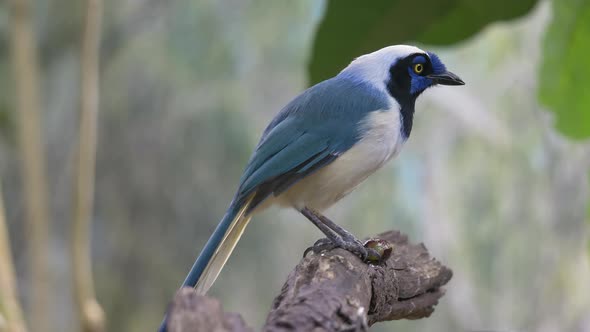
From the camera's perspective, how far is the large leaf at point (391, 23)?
212 centimetres

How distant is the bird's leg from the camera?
6.12ft

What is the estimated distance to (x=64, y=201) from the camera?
5.20 meters

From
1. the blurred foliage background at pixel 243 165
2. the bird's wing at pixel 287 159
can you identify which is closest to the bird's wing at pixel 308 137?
the bird's wing at pixel 287 159

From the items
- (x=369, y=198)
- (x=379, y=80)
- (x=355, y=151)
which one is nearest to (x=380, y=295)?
(x=355, y=151)

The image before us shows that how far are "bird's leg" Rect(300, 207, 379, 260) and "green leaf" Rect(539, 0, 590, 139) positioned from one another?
76 centimetres

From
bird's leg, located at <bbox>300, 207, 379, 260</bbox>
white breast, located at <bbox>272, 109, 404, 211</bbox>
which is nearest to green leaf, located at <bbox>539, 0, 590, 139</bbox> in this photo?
white breast, located at <bbox>272, 109, 404, 211</bbox>

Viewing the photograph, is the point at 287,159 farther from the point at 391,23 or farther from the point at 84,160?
the point at 84,160

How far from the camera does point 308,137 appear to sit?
1.97 meters

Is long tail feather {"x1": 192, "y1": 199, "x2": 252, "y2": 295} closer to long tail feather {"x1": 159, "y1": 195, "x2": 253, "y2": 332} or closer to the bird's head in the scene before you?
long tail feather {"x1": 159, "y1": 195, "x2": 253, "y2": 332}

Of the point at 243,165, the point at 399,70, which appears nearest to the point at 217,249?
the point at 399,70

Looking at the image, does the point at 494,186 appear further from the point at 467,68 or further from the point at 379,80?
the point at 379,80

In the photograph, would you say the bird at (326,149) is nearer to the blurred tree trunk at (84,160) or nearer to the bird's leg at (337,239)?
the bird's leg at (337,239)

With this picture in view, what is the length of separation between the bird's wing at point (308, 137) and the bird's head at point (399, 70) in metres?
0.08

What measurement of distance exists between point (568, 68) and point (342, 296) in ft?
3.84
